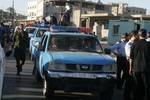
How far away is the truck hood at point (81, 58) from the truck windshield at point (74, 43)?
25.7 inches

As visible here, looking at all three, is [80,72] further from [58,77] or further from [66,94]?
[66,94]

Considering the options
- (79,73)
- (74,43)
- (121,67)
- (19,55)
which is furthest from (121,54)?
(19,55)

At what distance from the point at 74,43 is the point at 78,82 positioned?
6.43 ft

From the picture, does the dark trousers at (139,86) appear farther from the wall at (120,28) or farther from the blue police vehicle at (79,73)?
the wall at (120,28)

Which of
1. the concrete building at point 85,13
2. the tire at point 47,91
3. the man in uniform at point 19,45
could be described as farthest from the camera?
the concrete building at point 85,13

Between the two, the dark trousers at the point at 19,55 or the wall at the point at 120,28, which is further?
the wall at the point at 120,28

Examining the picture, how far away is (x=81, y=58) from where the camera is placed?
38.4 ft

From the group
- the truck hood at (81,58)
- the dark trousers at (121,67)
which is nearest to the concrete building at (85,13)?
the dark trousers at (121,67)

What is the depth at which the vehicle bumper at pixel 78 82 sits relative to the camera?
11.3m

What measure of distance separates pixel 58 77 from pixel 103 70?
3.54 feet

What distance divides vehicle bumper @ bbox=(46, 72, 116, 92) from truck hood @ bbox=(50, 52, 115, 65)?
30 centimetres

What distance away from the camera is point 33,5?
182 meters

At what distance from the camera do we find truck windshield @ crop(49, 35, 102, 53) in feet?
42.4

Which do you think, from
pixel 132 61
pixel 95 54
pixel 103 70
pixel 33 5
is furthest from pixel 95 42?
pixel 33 5
